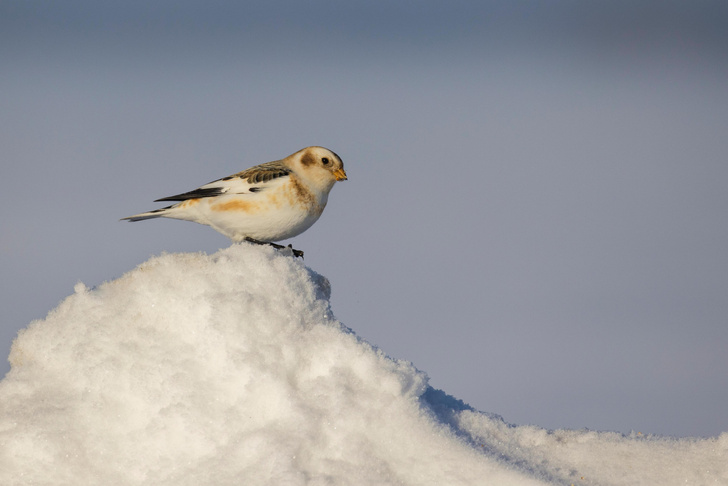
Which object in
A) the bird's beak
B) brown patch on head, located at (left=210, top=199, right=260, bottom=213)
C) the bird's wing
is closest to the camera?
brown patch on head, located at (left=210, top=199, right=260, bottom=213)

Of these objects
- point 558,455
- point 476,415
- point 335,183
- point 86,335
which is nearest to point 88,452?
point 86,335

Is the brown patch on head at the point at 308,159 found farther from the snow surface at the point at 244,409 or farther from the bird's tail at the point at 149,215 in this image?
the snow surface at the point at 244,409

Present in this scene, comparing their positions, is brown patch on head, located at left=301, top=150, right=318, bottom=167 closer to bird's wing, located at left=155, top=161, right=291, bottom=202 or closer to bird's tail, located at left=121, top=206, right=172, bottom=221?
bird's wing, located at left=155, top=161, right=291, bottom=202

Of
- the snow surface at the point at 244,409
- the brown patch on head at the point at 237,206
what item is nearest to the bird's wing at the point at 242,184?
the brown patch on head at the point at 237,206

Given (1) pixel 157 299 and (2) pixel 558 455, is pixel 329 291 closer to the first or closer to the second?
(1) pixel 157 299

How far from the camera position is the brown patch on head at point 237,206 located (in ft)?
19.2

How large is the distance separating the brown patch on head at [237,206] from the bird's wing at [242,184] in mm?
127

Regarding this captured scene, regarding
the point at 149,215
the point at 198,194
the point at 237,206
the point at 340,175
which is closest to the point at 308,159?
the point at 340,175

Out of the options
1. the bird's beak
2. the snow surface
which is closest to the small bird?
the bird's beak

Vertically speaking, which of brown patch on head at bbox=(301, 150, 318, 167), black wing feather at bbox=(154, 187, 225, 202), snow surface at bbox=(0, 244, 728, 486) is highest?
brown patch on head at bbox=(301, 150, 318, 167)

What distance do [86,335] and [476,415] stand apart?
240cm

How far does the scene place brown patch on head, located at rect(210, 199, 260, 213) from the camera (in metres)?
5.85

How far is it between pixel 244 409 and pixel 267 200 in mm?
2215

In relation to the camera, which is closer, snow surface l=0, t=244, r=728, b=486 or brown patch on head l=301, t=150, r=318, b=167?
snow surface l=0, t=244, r=728, b=486
